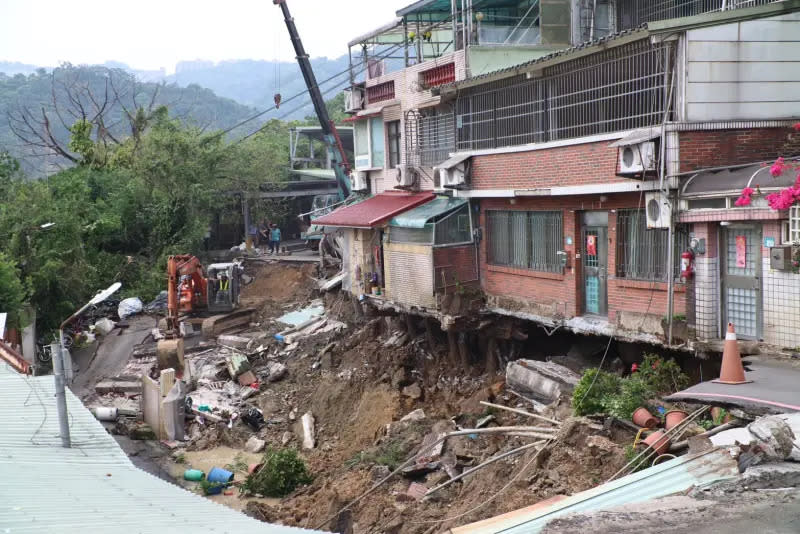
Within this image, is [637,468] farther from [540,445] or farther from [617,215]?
[617,215]

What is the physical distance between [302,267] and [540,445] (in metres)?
23.5

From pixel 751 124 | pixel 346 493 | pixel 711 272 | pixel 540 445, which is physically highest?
pixel 751 124

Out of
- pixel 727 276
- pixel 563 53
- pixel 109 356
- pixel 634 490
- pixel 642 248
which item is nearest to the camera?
pixel 634 490

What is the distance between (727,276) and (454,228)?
25.6 ft

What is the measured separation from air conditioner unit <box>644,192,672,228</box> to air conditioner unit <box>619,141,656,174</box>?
1.67 feet

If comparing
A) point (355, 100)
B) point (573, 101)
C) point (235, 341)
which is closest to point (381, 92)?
point (355, 100)

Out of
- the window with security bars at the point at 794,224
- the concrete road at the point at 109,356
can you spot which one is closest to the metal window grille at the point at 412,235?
the window with security bars at the point at 794,224

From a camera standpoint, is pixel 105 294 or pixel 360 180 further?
pixel 360 180

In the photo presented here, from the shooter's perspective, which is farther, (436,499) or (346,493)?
(346,493)

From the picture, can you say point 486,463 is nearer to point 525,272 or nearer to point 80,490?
point 80,490

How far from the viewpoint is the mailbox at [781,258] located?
11719 mm

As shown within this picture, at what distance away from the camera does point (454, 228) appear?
19.7m

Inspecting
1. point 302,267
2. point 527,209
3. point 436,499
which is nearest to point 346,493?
point 436,499

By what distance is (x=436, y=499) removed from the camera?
542 inches
